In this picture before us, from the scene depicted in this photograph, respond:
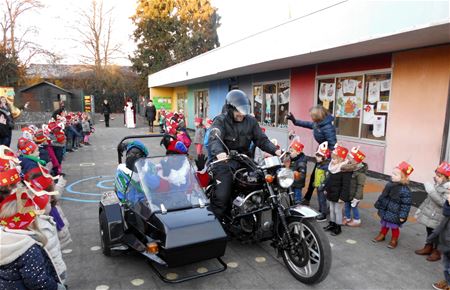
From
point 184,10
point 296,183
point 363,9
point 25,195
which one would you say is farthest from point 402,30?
point 184,10

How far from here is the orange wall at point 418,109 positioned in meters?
6.79

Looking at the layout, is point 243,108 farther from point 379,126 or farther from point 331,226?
point 379,126

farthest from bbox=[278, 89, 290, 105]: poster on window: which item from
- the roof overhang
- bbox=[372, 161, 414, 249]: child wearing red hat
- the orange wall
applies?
bbox=[372, 161, 414, 249]: child wearing red hat

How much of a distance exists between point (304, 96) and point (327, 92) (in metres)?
1.03

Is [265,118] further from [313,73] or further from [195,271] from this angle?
[195,271]

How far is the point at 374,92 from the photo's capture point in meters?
8.39

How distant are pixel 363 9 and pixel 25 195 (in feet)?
22.3

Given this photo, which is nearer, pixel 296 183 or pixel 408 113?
pixel 296 183

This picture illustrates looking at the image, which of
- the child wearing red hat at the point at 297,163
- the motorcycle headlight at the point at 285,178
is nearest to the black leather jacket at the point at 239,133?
the motorcycle headlight at the point at 285,178

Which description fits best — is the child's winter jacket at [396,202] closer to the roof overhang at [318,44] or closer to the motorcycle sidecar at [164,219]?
the motorcycle sidecar at [164,219]

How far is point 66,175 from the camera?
28.1 feet

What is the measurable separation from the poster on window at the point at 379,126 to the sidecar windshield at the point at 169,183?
6091mm

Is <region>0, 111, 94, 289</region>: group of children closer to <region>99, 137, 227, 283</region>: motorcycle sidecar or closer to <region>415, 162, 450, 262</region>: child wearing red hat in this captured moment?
<region>99, 137, 227, 283</region>: motorcycle sidecar

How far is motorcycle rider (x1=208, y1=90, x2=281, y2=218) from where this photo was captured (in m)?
3.93
